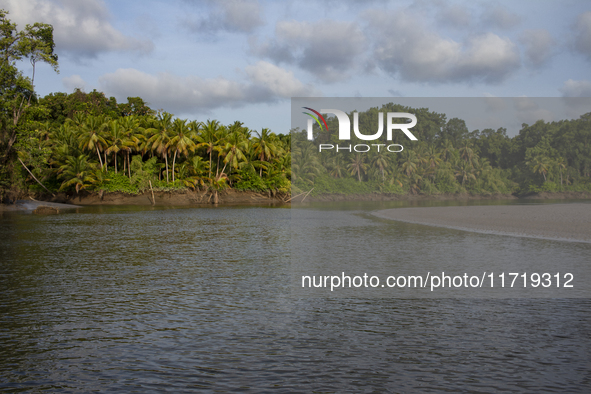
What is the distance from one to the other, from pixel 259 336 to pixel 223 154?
75332 mm

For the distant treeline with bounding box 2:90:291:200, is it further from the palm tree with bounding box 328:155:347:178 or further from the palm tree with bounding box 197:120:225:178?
the palm tree with bounding box 328:155:347:178

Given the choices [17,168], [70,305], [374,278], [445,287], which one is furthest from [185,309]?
[17,168]

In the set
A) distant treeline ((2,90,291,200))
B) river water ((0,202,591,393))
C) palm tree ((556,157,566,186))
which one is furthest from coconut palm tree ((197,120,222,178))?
palm tree ((556,157,566,186))

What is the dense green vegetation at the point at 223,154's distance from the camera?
56062 mm

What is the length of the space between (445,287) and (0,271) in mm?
15930

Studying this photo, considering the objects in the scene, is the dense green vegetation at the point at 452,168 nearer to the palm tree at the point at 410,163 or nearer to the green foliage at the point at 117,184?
the palm tree at the point at 410,163

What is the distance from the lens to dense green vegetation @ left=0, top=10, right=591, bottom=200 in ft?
184

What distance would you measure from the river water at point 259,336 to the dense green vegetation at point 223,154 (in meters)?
43.5

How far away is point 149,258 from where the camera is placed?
21.7m

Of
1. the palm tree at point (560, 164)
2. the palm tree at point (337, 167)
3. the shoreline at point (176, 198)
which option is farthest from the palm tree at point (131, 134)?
the palm tree at point (560, 164)

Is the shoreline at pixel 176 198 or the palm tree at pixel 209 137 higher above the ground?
the palm tree at pixel 209 137

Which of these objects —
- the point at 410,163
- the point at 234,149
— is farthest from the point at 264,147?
the point at 410,163

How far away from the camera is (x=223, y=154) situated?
276ft

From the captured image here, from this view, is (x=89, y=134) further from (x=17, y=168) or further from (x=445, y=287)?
(x=445, y=287)
